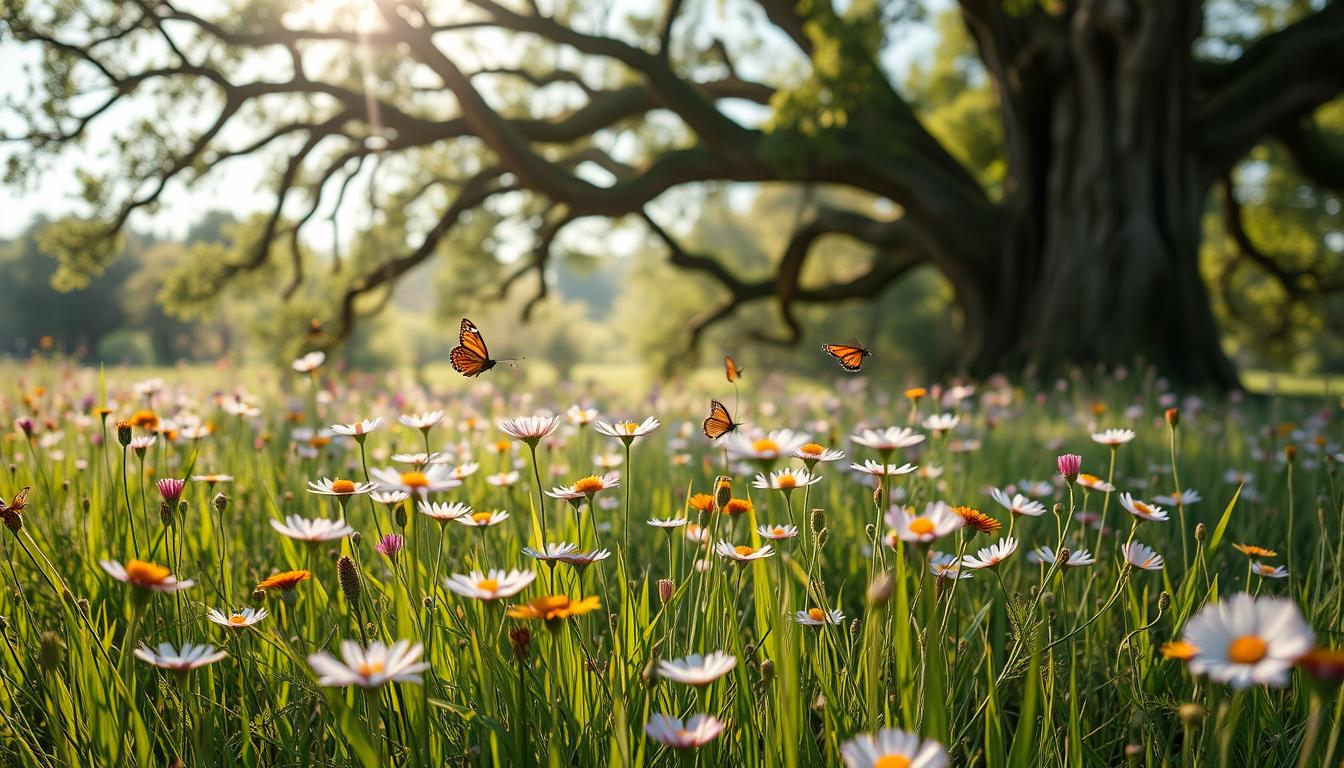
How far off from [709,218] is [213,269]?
32893mm

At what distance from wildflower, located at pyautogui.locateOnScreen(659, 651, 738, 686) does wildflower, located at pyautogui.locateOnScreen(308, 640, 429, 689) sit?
26cm

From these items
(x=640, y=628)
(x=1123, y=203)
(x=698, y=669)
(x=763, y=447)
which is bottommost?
(x=640, y=628)

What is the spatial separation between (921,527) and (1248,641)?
0.99ft

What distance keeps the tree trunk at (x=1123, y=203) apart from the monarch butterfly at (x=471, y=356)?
7202mm

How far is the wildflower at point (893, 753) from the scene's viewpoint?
0.69 m

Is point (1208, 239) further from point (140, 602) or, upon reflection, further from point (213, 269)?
point (140, 602)

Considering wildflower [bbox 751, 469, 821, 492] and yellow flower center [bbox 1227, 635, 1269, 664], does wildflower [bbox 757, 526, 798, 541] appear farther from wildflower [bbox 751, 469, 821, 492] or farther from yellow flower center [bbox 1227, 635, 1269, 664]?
yellow flower center [bbox 1227, 635, 1269, 664]

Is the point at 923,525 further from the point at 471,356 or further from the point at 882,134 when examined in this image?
the point at 882,134

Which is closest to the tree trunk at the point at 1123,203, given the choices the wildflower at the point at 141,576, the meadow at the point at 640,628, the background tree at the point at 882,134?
the background tree at the point at 882,134

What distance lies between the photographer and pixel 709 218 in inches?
1629

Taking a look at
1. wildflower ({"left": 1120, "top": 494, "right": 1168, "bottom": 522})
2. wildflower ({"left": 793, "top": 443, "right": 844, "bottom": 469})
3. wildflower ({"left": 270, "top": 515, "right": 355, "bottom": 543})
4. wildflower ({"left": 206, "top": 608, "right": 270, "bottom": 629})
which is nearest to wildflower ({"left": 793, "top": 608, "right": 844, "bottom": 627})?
wildflower ({"left": 793, "top": 443, "right": 844, "bottom": 469})

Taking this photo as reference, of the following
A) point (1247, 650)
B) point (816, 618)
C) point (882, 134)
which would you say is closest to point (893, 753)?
point (1247, 650)

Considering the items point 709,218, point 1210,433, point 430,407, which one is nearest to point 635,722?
point 430,407

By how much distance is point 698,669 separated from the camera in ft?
3.03
